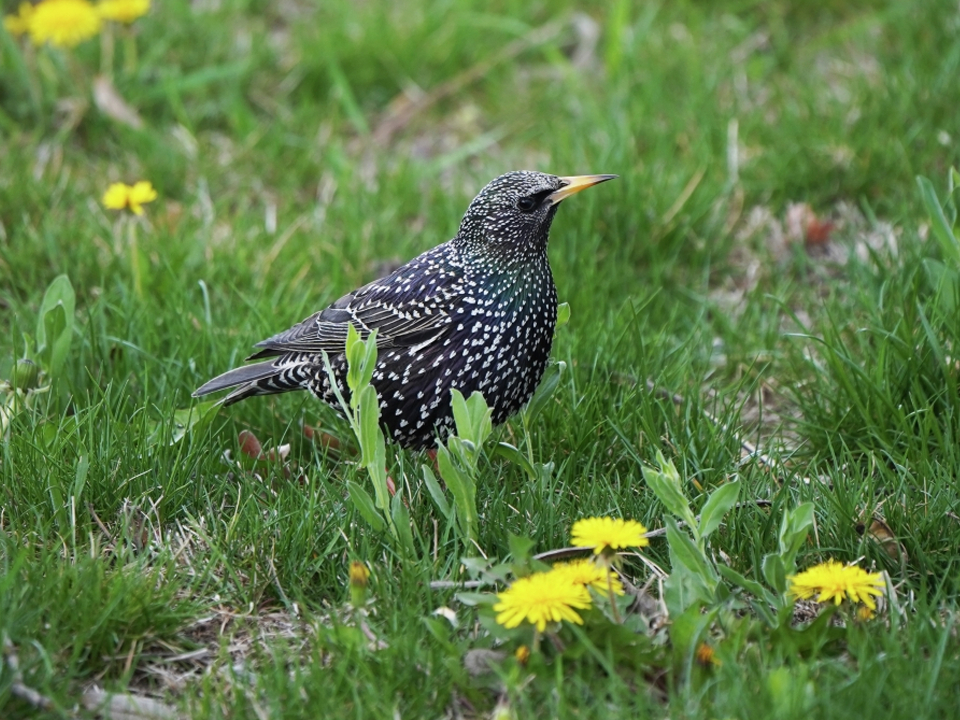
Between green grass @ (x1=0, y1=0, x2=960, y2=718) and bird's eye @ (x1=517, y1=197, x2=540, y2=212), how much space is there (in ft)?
1.94

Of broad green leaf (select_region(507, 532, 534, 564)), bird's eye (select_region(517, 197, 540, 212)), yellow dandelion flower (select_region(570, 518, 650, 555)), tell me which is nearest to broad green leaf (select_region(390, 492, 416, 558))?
broad green leaf (select_region(507, 532, 534, 564))

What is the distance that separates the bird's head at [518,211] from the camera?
3881 mm

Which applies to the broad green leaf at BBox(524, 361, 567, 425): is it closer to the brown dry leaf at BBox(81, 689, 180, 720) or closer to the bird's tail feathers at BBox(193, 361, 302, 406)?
the bird's tail feathers at BBox(193, 361, 302, 406)

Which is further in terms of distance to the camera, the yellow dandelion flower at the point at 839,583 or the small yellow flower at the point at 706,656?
the yellow dandelion flower at the point at 839,583

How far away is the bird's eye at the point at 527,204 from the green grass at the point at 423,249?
592 millimetres

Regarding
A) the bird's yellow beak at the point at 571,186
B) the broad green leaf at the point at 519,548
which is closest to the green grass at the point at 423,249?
the broad green leaf at the point at 519,548

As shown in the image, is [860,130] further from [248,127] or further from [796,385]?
[248,127]

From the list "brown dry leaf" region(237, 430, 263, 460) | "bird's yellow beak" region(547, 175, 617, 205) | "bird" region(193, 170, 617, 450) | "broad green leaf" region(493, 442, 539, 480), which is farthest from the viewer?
"brown dry leaf" region(237, 430, 263, 460)

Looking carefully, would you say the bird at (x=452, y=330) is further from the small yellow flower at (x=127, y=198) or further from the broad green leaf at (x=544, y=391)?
the small yellow flower at (x=127, y=198)

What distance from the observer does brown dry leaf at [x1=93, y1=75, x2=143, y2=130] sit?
20.6ft

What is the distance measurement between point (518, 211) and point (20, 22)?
12.5 ft

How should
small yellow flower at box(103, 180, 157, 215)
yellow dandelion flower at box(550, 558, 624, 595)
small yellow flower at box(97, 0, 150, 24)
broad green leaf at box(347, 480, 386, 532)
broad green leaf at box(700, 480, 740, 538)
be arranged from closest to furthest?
1. yellow dandelion flower at box(550, 558, 624, 595)
2. broad green leaf at box(700, 480, 740, 538)
3. broad green leaf at box(347, 480, 386, 532)
4. small yellow flower at box(103, 180, 157, 215)
5. small yellow flower at box(97, 0, 150, 24)

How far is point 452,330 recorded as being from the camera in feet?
12.4

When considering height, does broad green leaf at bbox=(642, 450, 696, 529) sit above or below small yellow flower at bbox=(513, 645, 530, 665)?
above
